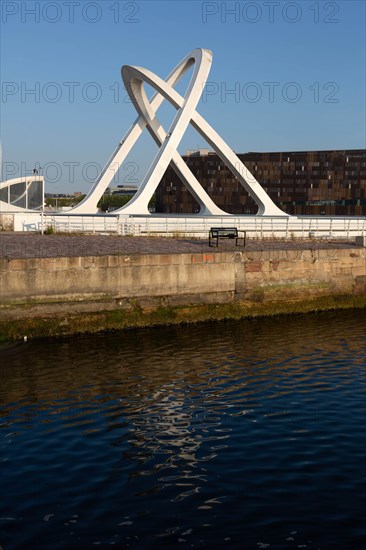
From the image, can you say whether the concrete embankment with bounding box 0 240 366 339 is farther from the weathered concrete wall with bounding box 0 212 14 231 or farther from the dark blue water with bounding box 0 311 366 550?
the weathered concrete wall with bounding box 0 212 14 231

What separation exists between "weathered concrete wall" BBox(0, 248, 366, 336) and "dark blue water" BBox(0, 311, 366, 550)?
1859mm

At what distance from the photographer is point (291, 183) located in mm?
106875

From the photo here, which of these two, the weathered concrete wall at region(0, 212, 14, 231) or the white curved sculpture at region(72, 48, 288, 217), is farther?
the white curved sculpture at region(72, 48, 288, 217)

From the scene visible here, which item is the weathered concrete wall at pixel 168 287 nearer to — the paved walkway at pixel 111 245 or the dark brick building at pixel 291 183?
the paved walkway at pixel 111 245

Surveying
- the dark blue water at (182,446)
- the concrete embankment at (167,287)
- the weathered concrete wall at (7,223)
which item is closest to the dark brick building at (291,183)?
the weathered concrete wall at (7,223)

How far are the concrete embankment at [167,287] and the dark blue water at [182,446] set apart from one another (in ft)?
5.75

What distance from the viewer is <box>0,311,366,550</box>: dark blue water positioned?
9.11 meters

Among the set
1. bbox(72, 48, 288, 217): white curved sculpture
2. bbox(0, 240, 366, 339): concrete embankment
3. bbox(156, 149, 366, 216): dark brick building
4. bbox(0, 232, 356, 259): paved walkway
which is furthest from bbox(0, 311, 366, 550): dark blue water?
bbox(156, 149, 366, 216): dark brick building

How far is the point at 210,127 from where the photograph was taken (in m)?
46.9

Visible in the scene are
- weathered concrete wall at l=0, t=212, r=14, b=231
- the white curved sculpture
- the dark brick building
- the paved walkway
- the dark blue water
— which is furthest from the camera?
the dark brick building

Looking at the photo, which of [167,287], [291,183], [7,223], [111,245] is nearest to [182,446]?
[167,287]

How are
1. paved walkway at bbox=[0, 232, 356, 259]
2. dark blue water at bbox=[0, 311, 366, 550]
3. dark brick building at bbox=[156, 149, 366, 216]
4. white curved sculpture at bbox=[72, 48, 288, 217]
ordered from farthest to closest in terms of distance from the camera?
dark brick building at bbox=[156, 149, 366, 216], white curved sculpture at bbox=[72, 48, 288, 217], paved walkway at bbox=[0, 232, 356, 259], dark blue water at bbox=[0, 311, 366, 550]

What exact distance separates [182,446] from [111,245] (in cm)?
1941

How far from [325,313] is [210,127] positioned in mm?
22673
